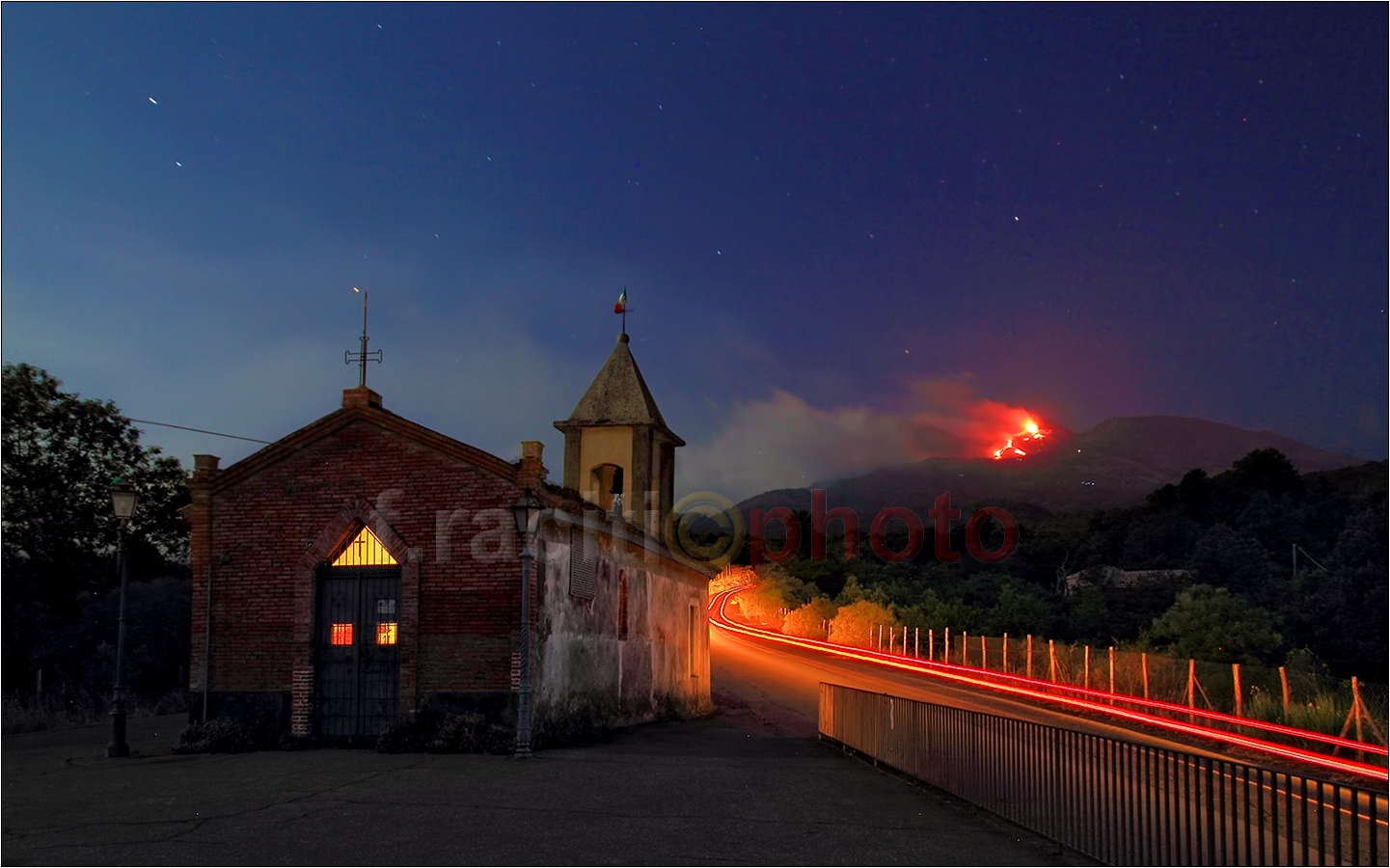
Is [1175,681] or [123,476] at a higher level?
[123,476]

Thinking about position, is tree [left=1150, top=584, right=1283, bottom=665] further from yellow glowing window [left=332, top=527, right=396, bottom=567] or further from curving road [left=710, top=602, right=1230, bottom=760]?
yellow glowing window [left=332, top=527, right=396, bottom=567]

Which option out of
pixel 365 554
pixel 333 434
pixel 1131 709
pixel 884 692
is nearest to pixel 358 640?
pixel 365 554

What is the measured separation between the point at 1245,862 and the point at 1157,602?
188 ft

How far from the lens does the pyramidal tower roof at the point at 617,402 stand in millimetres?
26750

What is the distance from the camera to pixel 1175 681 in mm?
30328

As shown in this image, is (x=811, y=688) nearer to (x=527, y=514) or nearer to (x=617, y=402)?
(x=617, y=402)

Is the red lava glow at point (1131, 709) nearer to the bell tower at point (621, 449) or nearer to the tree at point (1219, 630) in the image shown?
the tree at point (1219, 630)

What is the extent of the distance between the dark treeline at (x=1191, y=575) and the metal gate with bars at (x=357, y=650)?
102ft

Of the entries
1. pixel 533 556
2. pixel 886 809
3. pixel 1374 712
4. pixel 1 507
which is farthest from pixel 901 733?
pixel 1 507

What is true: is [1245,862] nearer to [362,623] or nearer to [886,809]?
[886,809]

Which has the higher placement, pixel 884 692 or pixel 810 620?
pixel 884 692

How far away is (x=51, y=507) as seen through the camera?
1358 inches

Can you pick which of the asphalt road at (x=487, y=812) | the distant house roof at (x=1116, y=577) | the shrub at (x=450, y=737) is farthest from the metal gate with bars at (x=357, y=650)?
the distant house roof at (x=1116, y=577)

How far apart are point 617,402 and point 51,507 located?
19.4m
